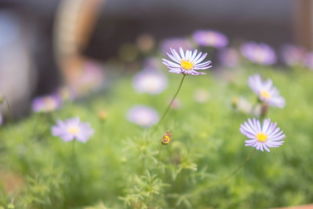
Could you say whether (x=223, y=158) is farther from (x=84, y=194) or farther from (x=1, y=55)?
(x=1, y=55)

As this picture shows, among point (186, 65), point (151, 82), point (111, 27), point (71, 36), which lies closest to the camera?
point (186, 65)

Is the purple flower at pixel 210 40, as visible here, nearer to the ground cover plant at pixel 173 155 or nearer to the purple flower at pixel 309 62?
the ground cover plant at pixel 173 155

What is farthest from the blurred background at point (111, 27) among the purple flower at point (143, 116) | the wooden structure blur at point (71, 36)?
the purple flower at point (143, 116)

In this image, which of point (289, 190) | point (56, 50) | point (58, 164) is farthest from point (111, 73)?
point (289, 190)

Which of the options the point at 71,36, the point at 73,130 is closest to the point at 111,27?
the point at 71,36

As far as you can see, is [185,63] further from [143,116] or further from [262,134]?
[143,116]

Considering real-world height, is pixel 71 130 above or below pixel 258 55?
below
